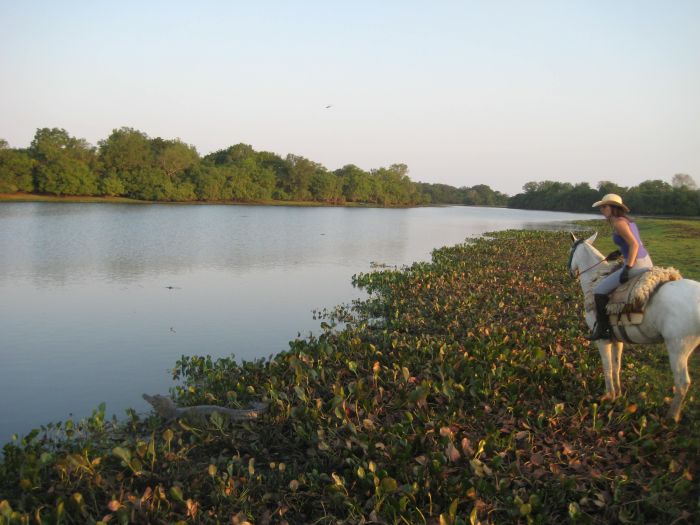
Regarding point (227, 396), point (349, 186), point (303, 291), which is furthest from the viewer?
point (349, 186)

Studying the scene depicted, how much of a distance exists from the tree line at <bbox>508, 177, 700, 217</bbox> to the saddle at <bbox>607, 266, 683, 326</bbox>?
298ft

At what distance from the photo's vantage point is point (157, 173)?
8231 cm

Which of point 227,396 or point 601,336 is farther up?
point 601,336

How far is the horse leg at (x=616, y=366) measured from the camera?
6613 mm

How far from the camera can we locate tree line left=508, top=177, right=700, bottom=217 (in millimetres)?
83000

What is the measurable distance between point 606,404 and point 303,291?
1185 centimetres

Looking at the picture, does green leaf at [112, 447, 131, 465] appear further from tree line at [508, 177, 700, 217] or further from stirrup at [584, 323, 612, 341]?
tree line at [508, 177, 700, 217]

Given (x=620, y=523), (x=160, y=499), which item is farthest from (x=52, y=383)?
(x=620, y=523)

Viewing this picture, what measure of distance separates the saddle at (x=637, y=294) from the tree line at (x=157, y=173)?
76658 mm

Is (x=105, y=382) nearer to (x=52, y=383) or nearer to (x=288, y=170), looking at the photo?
(x=52, y=383)

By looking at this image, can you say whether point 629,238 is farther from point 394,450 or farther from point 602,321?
point 394,450

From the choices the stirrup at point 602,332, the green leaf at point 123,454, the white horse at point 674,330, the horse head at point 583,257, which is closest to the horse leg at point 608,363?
the white horse at point 674,330

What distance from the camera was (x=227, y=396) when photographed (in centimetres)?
700

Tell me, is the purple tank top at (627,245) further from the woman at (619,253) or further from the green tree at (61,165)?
the green tree at (61,165)
